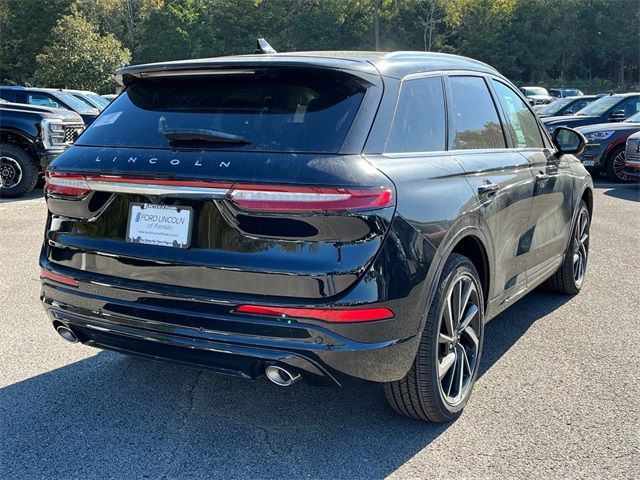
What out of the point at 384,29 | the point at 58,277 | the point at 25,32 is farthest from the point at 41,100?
the point at 384,29

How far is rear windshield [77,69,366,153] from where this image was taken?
2779mm

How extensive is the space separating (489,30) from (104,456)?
6494cm

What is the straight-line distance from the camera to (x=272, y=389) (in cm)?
365

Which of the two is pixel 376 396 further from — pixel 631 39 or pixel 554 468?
pixel 631 39

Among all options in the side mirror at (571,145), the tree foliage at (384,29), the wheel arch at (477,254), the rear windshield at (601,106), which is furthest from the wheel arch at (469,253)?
the tree foliage at (384,29)

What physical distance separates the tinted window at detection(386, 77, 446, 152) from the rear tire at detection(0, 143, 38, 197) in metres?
9.33

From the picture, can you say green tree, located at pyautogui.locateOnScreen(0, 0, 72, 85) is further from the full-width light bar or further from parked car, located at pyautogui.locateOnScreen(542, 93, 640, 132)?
the full-width light bar

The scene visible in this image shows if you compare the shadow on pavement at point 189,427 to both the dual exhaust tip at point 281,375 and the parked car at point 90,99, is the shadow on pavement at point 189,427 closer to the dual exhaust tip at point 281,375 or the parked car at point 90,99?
the dual exhaust tip at point 281,375

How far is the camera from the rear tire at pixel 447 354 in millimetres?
3037

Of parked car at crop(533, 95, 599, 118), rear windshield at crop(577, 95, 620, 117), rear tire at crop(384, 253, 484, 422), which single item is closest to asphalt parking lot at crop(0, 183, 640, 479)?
rear tire at crop(384, 253, 484, 422)

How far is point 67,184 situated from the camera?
3070mm

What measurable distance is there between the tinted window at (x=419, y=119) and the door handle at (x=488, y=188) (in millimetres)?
313

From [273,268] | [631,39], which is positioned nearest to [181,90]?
[273,268]

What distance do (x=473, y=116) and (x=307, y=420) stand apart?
1954 millimetres
